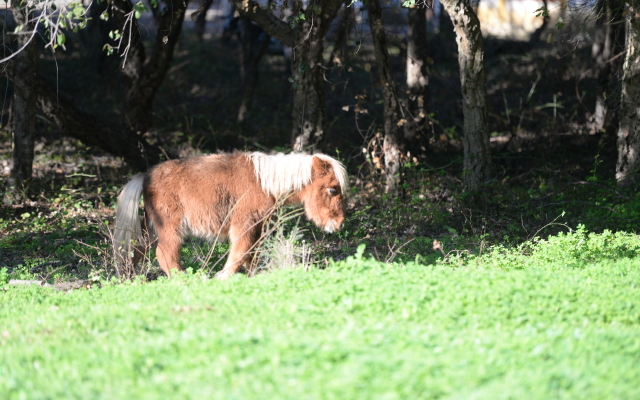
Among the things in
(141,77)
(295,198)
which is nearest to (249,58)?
(141,77)

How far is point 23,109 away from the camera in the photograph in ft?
39.0

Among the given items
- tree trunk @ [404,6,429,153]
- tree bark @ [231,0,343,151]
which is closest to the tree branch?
tree bark @ [231,0,343,151]

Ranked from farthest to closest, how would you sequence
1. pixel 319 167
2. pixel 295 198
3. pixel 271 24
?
pixel 271 24 < pixel 295 198 < pixel 319 167

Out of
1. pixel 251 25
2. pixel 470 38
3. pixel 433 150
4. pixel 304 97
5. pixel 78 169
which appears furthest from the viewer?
pixel 251 25

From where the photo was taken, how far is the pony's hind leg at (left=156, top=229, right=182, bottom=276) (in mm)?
7406

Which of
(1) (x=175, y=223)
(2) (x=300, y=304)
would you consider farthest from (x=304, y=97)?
(2) (x=300, y=304)

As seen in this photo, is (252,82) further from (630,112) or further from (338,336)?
(338,336)

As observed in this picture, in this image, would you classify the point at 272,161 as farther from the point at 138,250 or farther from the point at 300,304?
the point at 300,304

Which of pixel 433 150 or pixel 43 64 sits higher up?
pixel 43 64

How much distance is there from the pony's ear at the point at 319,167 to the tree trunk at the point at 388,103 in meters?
4.06

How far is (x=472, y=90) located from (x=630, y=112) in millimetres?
3488

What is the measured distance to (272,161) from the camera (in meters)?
7.83

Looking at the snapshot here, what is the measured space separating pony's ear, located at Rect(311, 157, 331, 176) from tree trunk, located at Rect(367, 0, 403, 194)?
160 inches

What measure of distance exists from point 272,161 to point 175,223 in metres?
1.47
